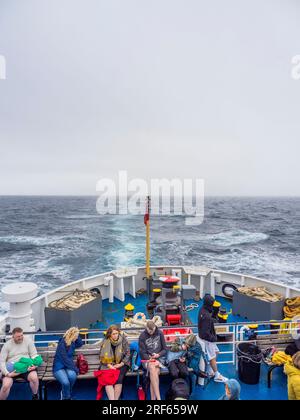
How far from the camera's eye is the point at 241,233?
43219 millimetres

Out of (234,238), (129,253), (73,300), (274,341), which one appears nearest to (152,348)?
(274,341)

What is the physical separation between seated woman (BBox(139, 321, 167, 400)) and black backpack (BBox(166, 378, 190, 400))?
33 centimetres

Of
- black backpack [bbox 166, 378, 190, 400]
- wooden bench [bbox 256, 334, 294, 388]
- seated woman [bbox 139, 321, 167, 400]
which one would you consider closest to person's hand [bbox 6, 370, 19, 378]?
seated woman [bbox 139, 321, 167, 400]

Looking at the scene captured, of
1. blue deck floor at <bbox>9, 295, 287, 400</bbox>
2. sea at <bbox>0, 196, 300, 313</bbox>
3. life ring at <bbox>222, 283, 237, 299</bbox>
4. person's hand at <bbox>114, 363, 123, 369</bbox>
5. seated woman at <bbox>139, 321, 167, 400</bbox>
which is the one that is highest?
seated woman at <bbox>139, 321, 167, 400</bbox>

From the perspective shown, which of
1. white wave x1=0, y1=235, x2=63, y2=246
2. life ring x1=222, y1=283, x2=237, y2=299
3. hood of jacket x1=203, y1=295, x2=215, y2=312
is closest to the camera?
hood of jacket x1=203, y1=295, x2=215, y2=312

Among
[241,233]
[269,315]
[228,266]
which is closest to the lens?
[269,315]

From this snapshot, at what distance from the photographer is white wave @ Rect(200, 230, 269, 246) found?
3571 centimetres

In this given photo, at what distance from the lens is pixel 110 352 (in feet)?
15.8

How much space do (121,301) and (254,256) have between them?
2159cm

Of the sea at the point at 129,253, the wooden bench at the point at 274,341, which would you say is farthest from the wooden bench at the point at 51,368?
the sea at the point at 129,253

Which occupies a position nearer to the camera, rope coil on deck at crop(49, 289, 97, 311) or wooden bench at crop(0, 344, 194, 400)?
wooden bench at crop(0, 344, 194, 400)

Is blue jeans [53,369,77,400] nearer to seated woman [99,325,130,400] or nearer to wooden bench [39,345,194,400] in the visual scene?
wooden bench [39,345,194,400]
